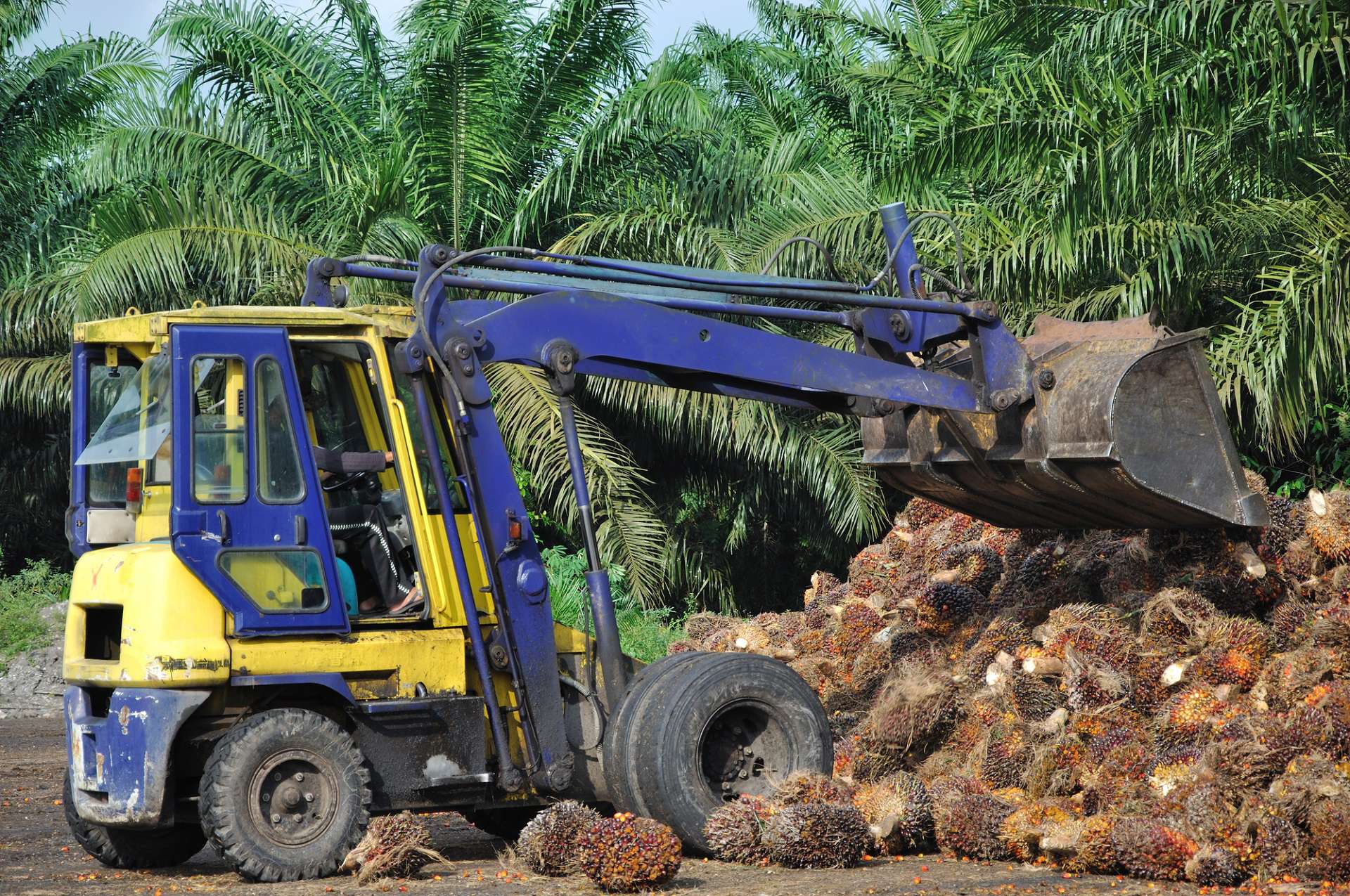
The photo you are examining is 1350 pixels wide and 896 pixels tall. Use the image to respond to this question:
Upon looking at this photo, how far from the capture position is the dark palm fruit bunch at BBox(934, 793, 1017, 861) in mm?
6875

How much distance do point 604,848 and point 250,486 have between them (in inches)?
85.9

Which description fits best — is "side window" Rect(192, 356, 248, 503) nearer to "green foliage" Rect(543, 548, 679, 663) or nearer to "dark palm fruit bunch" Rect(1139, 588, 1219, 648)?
"dark palm fruit bunch" Rect(1139, 588, 1219, 648)

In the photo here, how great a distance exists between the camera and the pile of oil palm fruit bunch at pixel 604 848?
6.09 metres

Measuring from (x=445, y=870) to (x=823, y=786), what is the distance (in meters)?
1.77

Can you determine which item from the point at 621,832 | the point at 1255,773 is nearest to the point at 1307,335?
the point at 1255,773

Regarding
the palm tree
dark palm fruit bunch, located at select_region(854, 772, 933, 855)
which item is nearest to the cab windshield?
dark palm fruit bunch, located at select_region(854, 772, 933, 855)

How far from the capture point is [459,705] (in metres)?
6.73

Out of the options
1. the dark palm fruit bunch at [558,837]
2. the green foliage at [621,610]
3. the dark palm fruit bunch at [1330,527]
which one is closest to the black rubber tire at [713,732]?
the dark palm fruit bunch at [558,837]

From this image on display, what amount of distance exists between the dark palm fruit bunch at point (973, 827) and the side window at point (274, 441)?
332cm

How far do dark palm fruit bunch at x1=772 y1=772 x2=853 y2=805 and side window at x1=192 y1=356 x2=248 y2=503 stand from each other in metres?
2.77

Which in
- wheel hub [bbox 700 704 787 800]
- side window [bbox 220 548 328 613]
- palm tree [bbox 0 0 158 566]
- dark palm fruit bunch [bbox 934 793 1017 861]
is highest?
palm tree [bbox 0 0 158 566]

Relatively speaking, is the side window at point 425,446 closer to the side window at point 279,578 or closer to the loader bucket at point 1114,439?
the side window at point 279,578

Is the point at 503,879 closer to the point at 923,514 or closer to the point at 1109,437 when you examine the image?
the point at 1109,437

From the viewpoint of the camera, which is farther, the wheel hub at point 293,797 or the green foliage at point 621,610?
the green foliage at point 621,610
